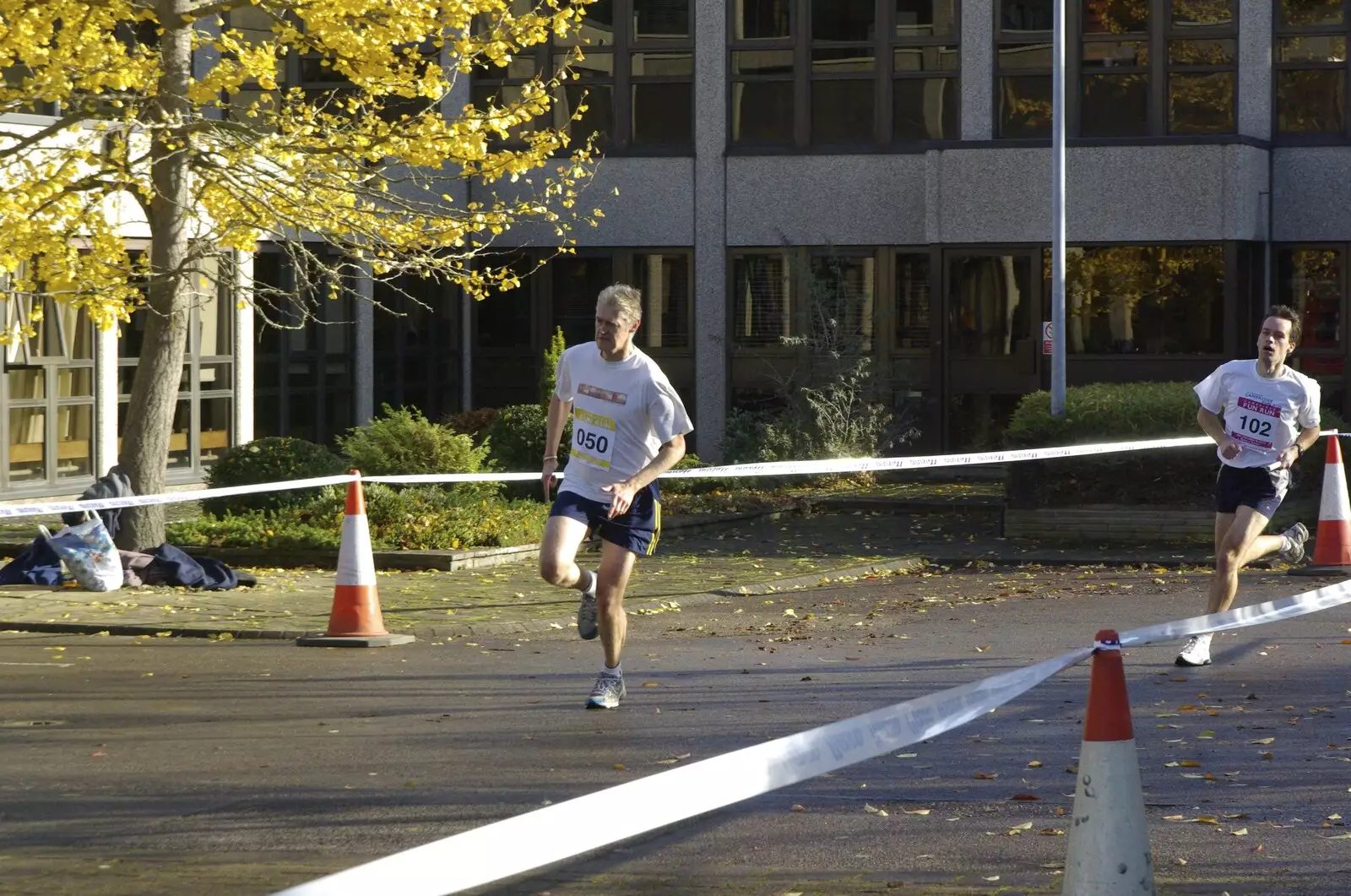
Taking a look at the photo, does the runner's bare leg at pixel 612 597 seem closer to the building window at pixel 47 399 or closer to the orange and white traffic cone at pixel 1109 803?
the orange and white traffic cone at pixel 1109 803

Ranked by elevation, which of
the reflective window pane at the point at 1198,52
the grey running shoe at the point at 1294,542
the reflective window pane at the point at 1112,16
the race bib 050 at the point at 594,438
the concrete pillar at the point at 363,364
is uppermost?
the reflective window pane at the point at 1112,16

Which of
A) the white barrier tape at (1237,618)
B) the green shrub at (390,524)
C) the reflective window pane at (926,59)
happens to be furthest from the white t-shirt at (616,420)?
the reflective window pane at (926,59)

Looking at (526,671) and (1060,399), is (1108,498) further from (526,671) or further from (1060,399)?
(526,671)

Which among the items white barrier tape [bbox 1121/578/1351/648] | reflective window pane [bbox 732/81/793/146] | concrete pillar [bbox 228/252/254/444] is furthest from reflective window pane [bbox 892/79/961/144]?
white barrier tape [bbox 1121/578/1351/648]

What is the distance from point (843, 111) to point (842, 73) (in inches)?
19.9

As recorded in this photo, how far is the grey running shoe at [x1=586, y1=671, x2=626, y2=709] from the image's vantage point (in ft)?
29.0

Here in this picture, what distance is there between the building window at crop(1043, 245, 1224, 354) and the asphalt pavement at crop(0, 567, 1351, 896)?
12557 mm

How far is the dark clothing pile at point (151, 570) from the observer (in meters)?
13.6

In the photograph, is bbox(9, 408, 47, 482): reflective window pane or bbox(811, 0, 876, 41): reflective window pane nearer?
bbox(9, 408, 47, 482): reflective window pane

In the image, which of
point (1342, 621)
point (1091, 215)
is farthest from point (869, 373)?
point (1342, 621)

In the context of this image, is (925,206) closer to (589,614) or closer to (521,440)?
(521,440)

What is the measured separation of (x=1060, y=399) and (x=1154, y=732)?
11.3 m

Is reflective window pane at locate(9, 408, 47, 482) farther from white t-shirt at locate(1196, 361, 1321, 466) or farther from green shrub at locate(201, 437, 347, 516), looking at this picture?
white t-shirt at locate(1196, 361, 1321, 466)

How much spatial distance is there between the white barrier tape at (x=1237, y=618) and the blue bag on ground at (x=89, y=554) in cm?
848
